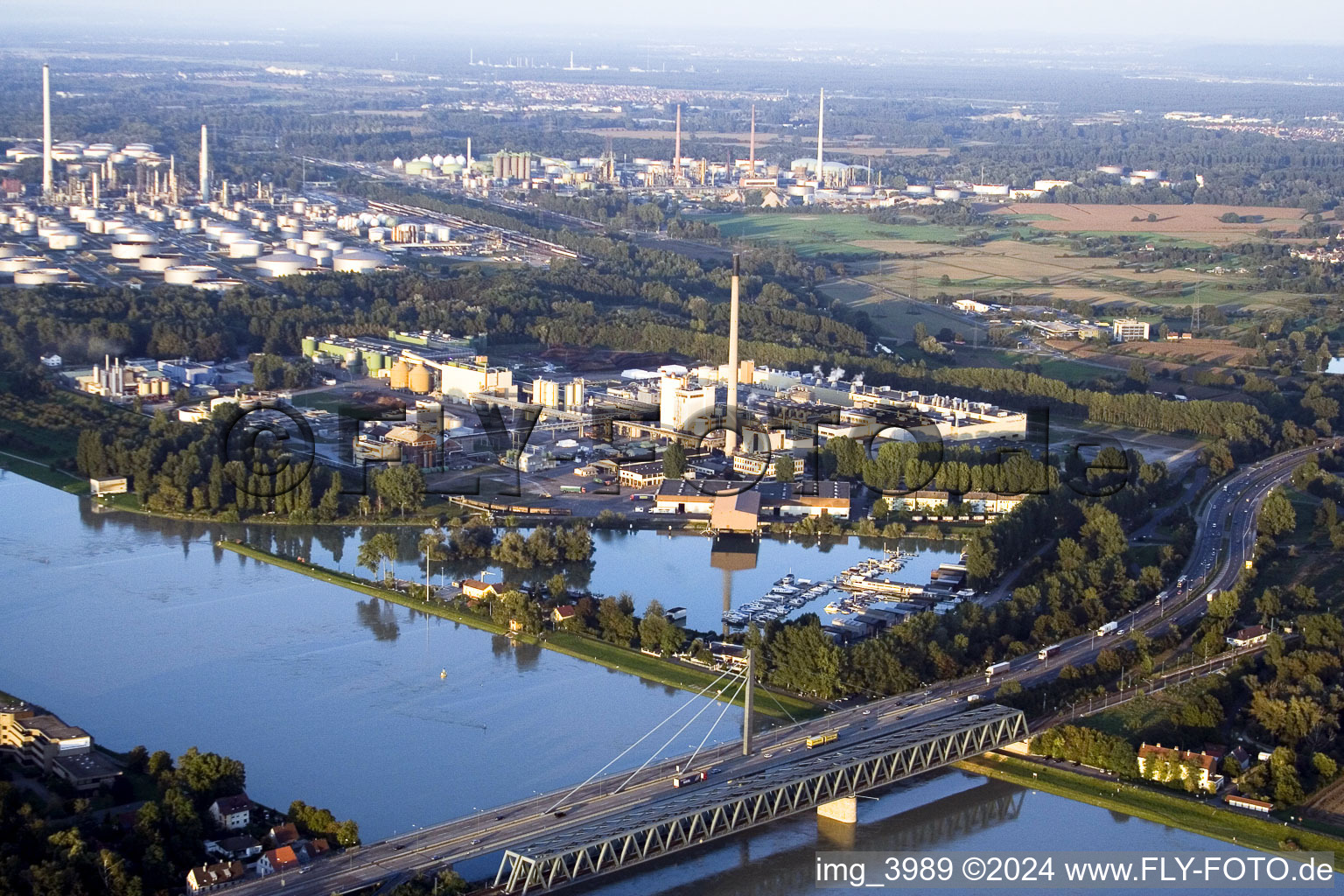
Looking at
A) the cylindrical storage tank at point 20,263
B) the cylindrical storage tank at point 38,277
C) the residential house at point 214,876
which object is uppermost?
the cylindrical storage tank at point 20,263

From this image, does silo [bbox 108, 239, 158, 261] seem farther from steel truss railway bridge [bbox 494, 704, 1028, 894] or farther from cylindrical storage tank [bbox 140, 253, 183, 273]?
steel truss railway bridge [bbox 494, 704, 1028, 894]

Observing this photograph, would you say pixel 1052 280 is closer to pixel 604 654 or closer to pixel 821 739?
pixel 604 654

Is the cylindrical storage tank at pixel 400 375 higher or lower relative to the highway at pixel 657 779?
higher

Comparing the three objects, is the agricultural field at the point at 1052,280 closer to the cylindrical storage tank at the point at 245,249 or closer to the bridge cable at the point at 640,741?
the cylindrical storage tank at the point at 245,249

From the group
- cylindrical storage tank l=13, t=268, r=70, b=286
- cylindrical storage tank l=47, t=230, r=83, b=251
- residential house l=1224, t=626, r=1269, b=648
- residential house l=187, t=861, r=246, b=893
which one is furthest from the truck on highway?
cylindrical storage tank l=47, t=230, r=83, b=251

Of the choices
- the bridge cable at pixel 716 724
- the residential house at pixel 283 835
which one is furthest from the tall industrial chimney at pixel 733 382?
the residential house at pixel 283 835
